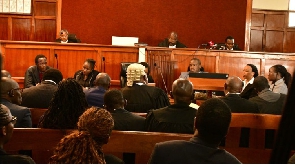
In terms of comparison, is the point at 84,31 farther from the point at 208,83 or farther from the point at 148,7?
the point at 208,83

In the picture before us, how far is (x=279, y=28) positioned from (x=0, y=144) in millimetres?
10840

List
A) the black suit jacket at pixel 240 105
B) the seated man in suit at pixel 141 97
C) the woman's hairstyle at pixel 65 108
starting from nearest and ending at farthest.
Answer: the woman's hairstyle at pixel 65 108, the black suit jacket at pixel 240 105, the seated man in suit at pixel 141 97

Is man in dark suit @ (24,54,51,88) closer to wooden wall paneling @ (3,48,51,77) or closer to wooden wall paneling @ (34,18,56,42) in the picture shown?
wooden wall paneling @ (3,48,51,77)

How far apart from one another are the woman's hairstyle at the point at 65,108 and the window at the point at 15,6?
8.26 m

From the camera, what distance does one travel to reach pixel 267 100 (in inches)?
212

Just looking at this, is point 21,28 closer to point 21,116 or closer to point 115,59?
point 115,59

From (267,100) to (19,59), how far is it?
552cm

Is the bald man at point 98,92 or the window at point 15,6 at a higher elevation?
the window at point 15,6

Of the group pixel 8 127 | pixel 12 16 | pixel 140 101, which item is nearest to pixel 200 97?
pixel 140 101

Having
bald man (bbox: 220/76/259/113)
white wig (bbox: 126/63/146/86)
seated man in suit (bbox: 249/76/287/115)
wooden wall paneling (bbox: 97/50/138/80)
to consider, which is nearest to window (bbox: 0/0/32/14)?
wooden wall paneling (bbox: 97/50/138/80)

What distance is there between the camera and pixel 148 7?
12.2 m

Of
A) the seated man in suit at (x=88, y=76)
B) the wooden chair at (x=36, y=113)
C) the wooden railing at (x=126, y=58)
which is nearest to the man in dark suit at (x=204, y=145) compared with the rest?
the wooden chair at (x=36, y=113)

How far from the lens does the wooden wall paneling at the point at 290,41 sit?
1212cm

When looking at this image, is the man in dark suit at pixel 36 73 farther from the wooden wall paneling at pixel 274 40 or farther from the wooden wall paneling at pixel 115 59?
the wooden wall paneling at pixel 274 40
